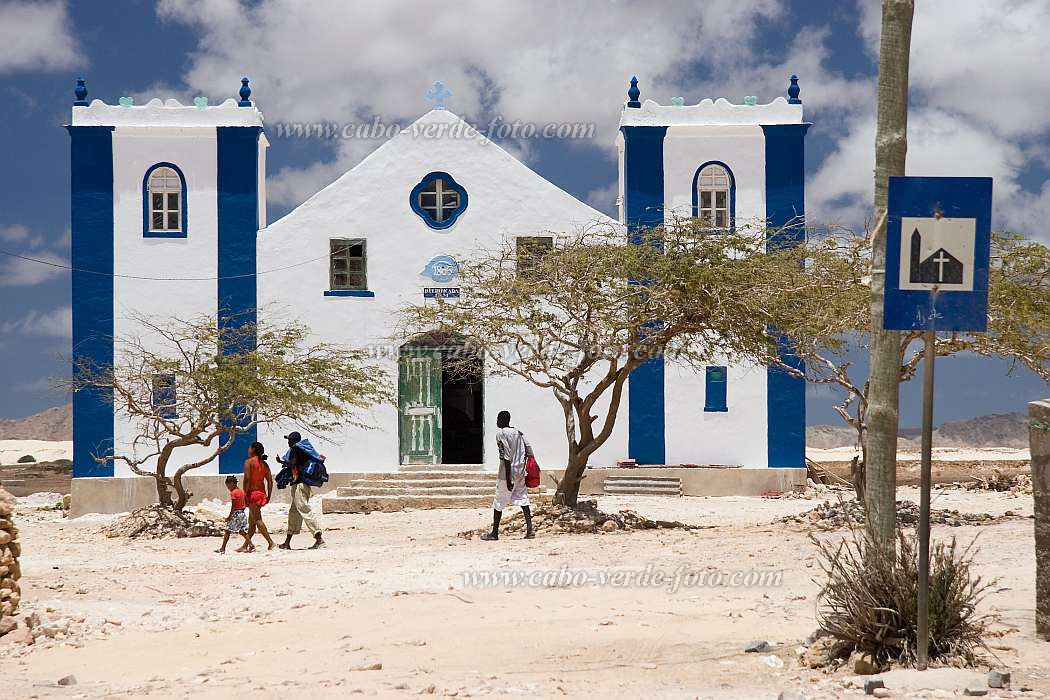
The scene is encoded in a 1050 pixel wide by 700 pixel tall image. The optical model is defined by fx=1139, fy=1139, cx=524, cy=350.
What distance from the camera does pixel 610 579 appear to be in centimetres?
1055

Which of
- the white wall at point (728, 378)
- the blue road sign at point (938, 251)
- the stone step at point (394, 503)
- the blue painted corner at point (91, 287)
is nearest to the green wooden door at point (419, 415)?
the stone step at point (394, 503)

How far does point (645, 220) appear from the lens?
23.4 meters

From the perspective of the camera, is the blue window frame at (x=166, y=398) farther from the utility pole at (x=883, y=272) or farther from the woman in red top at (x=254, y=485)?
the utility pole at (x=883, y=272)

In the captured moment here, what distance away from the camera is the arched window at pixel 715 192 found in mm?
23562

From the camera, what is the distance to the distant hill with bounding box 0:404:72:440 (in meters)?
71.9

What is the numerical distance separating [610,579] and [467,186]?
14.0 m

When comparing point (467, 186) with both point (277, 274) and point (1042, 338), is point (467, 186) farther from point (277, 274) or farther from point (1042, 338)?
point (1042, 338)

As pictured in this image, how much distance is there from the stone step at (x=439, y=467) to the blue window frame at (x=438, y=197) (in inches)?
195

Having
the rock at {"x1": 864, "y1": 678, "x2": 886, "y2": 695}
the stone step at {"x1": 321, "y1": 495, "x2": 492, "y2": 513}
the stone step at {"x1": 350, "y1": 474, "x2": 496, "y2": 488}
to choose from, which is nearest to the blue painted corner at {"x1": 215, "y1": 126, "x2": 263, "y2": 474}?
the stone step at {"x1": 350, "y1": 474, "x2": 496, "y2": 488}

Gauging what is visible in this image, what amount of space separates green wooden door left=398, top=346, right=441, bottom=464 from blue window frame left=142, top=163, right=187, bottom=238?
17.8 feet

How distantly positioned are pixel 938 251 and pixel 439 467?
1723 cm

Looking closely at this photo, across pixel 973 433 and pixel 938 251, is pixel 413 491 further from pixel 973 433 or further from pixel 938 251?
pixel 973 433

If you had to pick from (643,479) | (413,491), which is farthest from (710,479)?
(413,491)

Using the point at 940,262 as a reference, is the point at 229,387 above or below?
below
